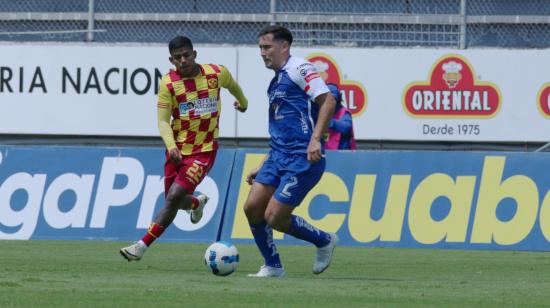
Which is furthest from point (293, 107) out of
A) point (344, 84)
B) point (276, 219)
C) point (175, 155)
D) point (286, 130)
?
point (344, 84)

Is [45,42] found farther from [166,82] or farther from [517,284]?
[517,284]

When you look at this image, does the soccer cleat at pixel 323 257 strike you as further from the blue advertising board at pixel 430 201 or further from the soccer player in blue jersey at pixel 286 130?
the blue advertising board at pixel 430 201

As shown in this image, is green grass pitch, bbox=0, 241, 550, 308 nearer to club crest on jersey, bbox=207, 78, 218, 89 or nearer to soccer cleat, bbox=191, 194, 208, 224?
soccer cleat, bbox=191, 194, 208, 224

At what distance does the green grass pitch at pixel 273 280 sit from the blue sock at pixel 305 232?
1.02 ft

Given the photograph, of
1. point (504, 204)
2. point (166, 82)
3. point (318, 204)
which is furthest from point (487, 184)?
point (166, 82)

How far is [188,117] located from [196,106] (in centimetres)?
13

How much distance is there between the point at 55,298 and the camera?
8.48 meters

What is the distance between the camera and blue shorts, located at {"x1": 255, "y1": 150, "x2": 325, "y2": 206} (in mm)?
10586

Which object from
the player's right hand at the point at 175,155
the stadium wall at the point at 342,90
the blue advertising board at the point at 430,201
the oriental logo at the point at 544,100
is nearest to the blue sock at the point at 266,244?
the player's right hand at the point at 175,155

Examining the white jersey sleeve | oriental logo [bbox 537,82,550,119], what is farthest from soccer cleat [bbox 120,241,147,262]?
oriental logo [bbox 537,82,550,119]

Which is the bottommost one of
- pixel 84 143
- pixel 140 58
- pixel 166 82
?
pixel 84 143

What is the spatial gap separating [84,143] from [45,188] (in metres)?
5.46

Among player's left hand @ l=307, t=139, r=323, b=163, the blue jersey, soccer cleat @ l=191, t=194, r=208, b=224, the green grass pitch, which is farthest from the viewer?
soccer cleat @ l=191, t=194, r=208, b=224

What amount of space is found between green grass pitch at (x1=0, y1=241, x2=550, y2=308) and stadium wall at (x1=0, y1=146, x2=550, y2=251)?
54 cm
